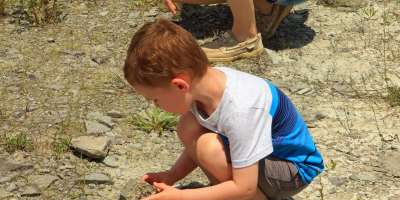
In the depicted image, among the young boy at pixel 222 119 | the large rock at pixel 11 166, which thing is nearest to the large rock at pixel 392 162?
the young boy at pixel 222 119

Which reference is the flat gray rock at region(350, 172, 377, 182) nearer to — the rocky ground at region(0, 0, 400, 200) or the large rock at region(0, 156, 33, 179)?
the rocky ground at region(0, 0, 400, 200)

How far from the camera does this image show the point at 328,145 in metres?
3.78

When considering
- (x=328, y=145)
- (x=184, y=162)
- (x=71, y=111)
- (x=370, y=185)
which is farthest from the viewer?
(x=71, y=111)

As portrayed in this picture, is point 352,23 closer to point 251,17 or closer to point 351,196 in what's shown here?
point 251,17

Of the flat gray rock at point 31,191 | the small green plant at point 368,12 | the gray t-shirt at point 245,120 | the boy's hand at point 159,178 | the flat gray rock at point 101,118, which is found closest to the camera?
the gray t-shirt at point 245,120

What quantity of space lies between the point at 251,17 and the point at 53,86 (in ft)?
4.61

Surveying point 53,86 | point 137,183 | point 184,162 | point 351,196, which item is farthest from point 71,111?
point 351,196

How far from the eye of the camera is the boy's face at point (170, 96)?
8.50 ft

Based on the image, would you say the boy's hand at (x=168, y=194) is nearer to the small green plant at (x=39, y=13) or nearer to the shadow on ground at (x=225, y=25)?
the shadow on ground at (x=225, y=25)

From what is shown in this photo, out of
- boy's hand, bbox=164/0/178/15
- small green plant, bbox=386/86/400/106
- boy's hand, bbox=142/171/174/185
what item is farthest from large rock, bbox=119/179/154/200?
small green plant, bbox=386/86/400/106

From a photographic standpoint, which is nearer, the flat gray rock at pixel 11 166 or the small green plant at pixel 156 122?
the flat gray rock at pixel 11 166

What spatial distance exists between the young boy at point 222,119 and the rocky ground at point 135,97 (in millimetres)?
514

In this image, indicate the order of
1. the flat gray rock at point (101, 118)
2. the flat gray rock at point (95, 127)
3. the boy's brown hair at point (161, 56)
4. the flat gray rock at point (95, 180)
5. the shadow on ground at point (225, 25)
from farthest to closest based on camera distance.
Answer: the shadow on ground at point (225, 25), the flat gray rock at point (101, 118), the flat gray rock at point (95, 127), the flat gray rock at point (95, 180), the boy's brown hair at point (161, 56)

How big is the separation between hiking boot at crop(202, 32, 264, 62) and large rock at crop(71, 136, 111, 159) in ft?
4.07
